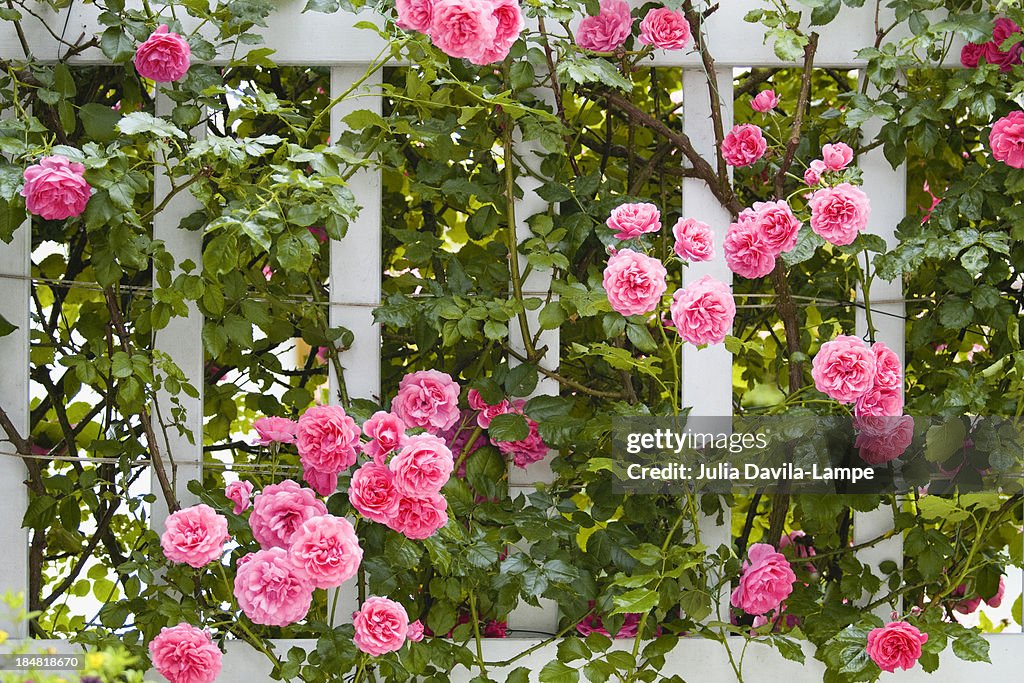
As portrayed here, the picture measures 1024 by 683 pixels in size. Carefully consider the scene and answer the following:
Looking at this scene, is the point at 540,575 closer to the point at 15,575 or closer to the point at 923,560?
the point at 923,560

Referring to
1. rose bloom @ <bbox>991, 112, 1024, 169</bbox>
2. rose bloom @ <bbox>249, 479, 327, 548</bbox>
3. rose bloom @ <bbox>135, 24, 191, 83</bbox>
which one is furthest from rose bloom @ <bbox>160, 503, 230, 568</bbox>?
rose bloom @ <bbox>991, 112, 1024, 169</bbox>

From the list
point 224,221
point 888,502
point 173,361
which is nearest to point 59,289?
point 173,361

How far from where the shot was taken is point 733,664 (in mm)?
1568

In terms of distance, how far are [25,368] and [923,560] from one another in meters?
Answer: 1.47

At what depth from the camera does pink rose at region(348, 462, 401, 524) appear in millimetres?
1363

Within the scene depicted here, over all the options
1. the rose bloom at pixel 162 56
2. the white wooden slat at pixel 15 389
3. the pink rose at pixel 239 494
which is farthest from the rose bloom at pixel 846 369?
the white wooden slat at pixel 15 389

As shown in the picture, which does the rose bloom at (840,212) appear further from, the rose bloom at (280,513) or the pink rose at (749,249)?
the rose bloom at (280,513)

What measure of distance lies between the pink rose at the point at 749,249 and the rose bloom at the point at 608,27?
A: 332mm

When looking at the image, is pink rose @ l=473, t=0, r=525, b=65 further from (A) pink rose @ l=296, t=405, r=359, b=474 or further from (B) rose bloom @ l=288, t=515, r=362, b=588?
(B) rose bloom @ l=288, t=515, r=362, b=588

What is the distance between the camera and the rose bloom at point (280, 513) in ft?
4.63

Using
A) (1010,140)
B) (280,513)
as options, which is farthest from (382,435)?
(1010,140)

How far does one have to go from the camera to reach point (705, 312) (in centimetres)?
138

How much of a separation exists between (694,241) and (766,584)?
57 centimetres

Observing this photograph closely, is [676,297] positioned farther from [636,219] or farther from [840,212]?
[840,212]
